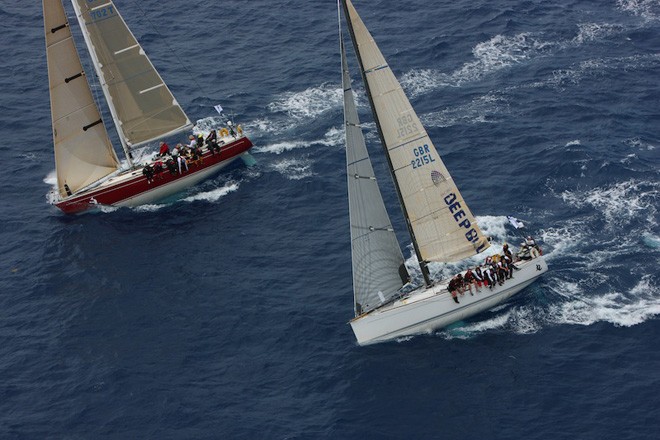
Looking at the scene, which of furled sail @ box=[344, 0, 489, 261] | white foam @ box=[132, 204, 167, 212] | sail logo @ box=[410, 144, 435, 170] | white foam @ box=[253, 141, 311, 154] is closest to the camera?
furled sail @ box=[344, 0, 489, 261]

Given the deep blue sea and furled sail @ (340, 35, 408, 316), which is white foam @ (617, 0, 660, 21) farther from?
furled sail @ (340, 35, 408, 316)

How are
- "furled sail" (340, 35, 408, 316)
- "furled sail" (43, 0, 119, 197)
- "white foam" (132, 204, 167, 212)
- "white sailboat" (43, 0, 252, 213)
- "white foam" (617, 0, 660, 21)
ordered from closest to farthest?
"furled sail" (340, 35, 408, 316)
"furled sail" (43, 0, 119, 197)
"white sailboat" (43, 0, 252, 213)
"white foam" (132, 204, 167, 212)
"white foam" (617, 0, 660, 21)

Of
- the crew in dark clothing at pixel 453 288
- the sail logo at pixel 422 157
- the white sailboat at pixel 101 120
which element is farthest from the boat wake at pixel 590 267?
the white sailboat at pixel 101 120

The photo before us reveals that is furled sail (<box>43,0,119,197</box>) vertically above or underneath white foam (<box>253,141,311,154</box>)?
above

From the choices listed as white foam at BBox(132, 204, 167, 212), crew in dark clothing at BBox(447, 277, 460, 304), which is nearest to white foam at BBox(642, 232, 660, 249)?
crew in dark clothing at BBox(447, 277, 460, 304)

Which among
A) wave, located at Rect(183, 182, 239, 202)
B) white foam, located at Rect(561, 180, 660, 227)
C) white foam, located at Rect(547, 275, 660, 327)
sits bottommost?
white foam, located at Rect(547, 275, 660, 327)

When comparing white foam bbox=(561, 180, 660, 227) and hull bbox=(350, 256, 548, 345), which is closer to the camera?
hull bbox=(350, 256, 548, 345)

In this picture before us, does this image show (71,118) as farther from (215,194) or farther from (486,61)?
(486,61)

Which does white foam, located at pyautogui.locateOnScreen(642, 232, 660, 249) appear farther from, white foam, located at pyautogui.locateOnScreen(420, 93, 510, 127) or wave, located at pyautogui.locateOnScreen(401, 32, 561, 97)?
wave, located at pyautogui.locateOnScreen(401, 32, 561, 97)
